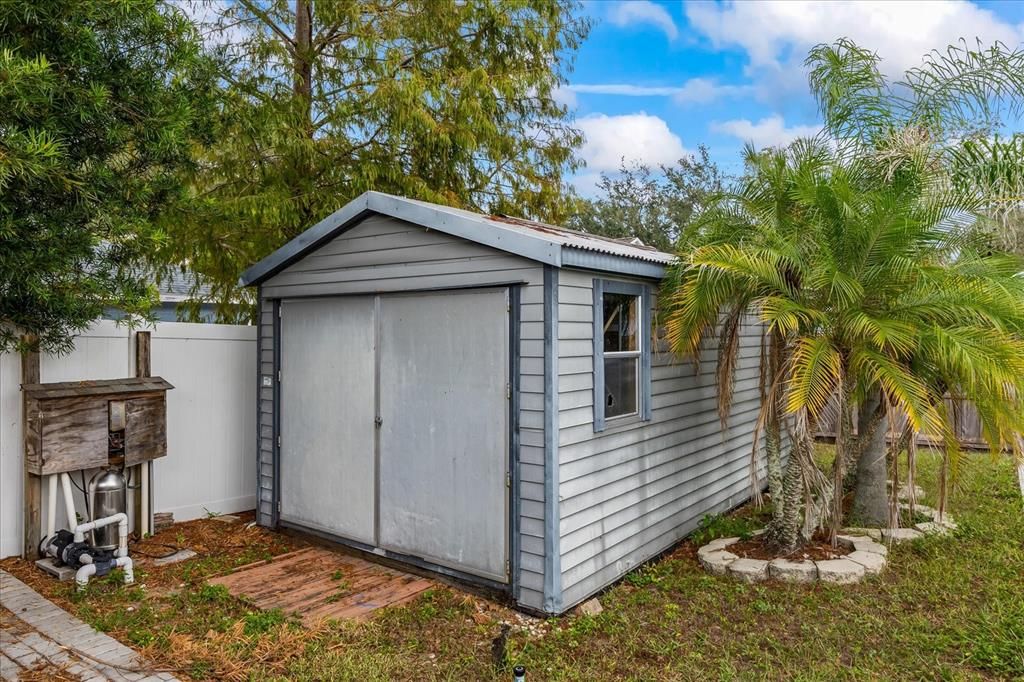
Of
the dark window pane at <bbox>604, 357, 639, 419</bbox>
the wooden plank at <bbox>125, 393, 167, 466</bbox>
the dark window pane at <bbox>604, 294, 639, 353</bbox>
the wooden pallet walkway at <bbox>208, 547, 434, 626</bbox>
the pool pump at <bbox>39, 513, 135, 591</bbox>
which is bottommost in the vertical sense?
the wooden pallet walkway at <bbox>208, 547, 434, 626</bbox>

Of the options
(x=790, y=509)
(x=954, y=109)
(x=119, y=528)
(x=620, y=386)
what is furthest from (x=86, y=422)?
(x=954, y=109)

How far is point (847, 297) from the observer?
4.38m

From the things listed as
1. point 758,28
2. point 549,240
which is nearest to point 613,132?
point 758,28

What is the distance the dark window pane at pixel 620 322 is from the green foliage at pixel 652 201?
12754 millimetres

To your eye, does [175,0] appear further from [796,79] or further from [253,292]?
[796,79]

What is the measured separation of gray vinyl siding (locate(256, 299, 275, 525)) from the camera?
5.70 metres

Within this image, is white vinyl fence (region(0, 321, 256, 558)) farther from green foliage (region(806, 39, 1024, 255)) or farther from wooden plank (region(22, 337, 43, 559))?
green foliage (region(806, 39, 1024, 255))

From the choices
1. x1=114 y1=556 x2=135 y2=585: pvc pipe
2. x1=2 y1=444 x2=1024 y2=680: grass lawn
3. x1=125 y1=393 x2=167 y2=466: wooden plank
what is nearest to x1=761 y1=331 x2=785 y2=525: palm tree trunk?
x1=2 y1=444 x2=1024 y2=680: grass lawn

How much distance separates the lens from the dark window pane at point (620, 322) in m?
4.57

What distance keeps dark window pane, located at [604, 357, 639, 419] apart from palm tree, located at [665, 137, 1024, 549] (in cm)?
41

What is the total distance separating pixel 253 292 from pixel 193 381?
2803 mm

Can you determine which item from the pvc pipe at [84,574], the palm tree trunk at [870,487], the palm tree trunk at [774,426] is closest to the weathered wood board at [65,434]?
the pvc pipe at [84,574]

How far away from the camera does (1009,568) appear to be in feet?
15.6

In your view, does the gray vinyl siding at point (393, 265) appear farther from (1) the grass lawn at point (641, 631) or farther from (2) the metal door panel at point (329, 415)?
(1) the grass lawn at point (641, 631)
